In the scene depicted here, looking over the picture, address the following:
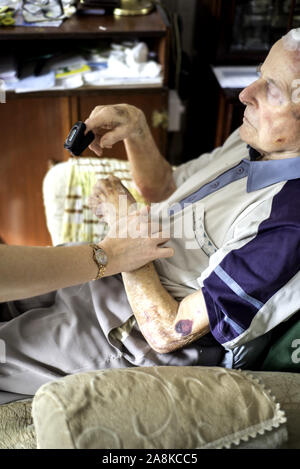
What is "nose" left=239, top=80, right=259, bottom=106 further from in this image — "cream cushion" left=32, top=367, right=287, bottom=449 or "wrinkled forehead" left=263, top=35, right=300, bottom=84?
"cream cushion" left=32, top=367, right=287, bottom=449

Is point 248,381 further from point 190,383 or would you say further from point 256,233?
point 256,233

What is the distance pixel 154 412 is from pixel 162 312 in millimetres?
332

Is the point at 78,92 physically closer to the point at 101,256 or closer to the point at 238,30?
the point at 238,30

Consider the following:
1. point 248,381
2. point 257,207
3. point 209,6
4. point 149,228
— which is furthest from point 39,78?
point 248,381

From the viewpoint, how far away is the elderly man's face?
106 cm

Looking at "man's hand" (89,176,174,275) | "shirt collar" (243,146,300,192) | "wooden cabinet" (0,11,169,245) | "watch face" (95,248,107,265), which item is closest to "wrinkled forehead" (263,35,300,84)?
"shirt collar" (243,146,300,192)

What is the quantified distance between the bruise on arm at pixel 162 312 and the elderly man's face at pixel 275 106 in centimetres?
36

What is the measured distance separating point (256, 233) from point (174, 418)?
1.33 ft

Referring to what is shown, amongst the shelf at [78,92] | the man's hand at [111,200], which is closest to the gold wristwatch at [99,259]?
the man's hand at [111,200]

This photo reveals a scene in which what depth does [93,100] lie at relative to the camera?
1999mm

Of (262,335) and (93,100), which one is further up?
(93,100)

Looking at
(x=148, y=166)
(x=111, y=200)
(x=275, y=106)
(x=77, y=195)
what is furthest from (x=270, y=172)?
(x=77, y=195)

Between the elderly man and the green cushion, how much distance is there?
0.04m

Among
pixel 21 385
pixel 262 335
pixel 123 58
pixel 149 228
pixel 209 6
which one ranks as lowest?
pixel 21 385
